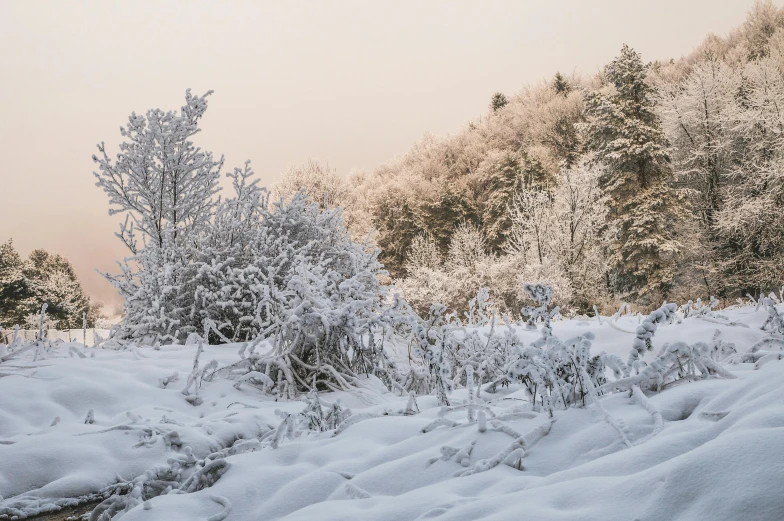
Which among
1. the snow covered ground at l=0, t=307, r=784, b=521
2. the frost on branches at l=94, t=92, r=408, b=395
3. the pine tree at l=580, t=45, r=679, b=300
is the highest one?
the pine tree at l=580, t=45, r=679, b=300

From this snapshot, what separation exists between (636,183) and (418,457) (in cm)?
2276

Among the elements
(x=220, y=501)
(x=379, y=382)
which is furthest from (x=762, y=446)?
(x=379, y=382)

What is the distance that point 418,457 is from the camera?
1725 mm

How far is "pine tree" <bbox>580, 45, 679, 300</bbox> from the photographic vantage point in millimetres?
21250

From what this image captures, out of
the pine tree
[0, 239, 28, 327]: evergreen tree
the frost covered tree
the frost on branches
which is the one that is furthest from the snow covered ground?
[0, 239, 28, 327]: evergreen tree

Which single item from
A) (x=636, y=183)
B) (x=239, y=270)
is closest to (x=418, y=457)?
(x=239, y=270)

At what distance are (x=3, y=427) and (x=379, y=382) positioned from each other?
86.0 inches

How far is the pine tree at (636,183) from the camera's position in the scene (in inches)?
837

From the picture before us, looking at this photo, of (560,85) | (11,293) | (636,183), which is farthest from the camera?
(560,85)

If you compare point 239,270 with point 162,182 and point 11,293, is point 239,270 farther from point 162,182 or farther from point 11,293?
point 11,293

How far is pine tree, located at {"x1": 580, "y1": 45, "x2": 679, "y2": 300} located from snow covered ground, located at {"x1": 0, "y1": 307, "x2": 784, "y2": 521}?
66.9ft

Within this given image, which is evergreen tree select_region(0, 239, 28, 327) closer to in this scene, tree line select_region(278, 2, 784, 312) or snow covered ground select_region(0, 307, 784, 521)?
tree line select_region(278, 2, 784, 312)

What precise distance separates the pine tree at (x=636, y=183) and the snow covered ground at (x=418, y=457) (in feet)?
66.9

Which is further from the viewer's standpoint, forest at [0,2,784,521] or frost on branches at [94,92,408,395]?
frost on branches at [94,92,408,395]
